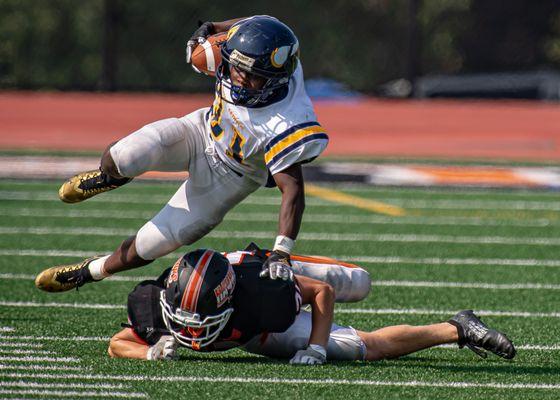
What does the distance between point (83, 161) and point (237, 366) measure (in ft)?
28.1

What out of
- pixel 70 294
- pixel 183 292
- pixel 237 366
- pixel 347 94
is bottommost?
pixel 347 94

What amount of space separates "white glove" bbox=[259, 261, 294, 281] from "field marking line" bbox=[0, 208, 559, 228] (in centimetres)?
490

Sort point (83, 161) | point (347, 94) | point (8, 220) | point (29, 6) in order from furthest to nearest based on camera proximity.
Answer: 1. point (29, 6)
2. point (347, 94)
3. point (83, 161)
4. point (8, 220)

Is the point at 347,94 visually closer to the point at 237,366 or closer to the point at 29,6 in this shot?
the point at 29,6

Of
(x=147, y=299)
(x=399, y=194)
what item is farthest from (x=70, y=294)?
(x=399, y=194)

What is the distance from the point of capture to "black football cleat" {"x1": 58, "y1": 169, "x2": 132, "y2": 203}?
5758 mm

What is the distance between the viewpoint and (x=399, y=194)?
11328 millimetres

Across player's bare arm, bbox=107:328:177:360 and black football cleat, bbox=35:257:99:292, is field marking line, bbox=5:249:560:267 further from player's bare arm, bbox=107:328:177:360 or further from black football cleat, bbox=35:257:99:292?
player's bare arm, bbox=107:328:177:360

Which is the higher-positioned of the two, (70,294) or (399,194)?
(70,294)

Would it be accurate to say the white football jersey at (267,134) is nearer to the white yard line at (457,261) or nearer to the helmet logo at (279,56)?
the helmet logo at (279,56)

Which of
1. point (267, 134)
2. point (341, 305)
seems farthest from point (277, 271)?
point (341, 305)

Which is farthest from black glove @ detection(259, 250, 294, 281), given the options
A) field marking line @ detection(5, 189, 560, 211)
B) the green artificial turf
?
field marking line @ detection(5, 189, 560, 211)

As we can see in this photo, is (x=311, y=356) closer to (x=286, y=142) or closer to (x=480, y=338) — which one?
(x=480, y=338)

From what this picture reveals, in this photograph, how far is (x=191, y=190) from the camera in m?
5.78
